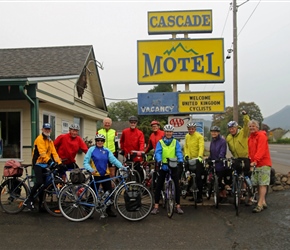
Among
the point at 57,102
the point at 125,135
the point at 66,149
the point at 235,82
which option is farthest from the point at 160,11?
the point at 235,82

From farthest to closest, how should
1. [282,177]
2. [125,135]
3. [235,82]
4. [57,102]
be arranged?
[235,82] → [57,102] → [282,177] → [125,135]

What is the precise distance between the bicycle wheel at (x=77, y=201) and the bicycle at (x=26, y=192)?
36 centimetres

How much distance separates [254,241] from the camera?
17.7 feet

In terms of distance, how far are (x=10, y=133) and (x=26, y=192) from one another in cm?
299

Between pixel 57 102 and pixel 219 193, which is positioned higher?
pixel 57 102

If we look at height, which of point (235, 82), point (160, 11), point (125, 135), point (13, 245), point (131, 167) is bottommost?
point (13, 245)

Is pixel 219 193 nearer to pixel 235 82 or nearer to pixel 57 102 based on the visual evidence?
pixel 57 102

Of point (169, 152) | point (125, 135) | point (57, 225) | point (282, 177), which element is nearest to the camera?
point (57, 225)

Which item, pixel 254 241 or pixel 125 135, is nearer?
pixel 254 241

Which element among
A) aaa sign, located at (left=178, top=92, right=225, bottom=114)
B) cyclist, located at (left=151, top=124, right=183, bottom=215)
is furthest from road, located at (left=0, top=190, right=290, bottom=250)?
aaa sign, located at (left=178, top=92, right=225, bottom=114)

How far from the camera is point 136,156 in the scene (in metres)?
7.93

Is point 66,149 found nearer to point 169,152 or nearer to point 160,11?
point 169,152

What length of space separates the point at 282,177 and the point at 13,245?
699 centimetres

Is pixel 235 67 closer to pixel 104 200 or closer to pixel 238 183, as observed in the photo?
Answer: pixel 238 183
